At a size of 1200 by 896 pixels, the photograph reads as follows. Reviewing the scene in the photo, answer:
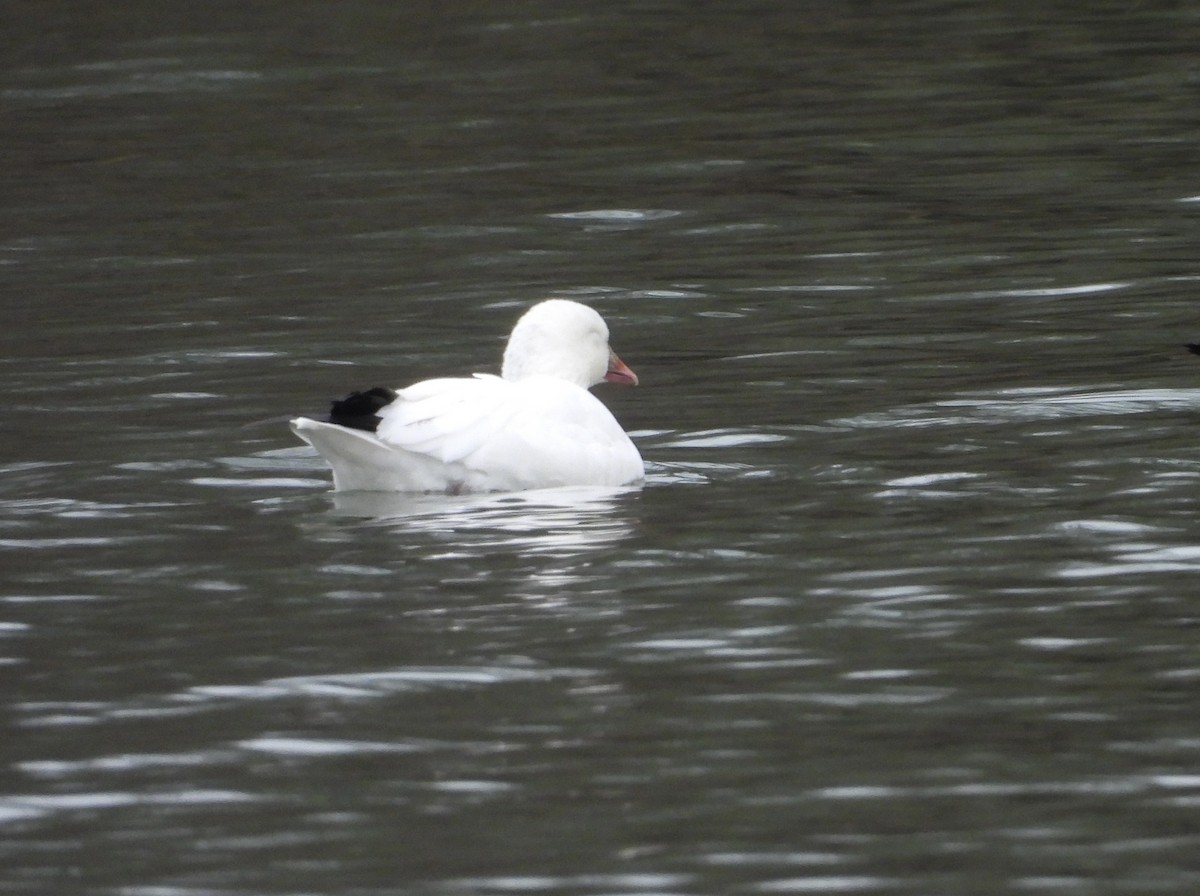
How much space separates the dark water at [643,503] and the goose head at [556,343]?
1.73ft

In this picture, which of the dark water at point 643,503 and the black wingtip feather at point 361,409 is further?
the black wingtip feather at point 361,409

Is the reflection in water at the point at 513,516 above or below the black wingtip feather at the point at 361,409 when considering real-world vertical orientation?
below

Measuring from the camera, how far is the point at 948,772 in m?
6.16

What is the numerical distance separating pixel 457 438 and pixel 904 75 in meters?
13.3

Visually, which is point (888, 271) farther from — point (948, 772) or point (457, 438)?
point (948, 772)

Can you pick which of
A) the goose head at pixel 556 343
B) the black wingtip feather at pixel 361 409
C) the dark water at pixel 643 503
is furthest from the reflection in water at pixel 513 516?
the goose head at pixel 556 343

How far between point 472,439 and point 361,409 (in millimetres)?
442

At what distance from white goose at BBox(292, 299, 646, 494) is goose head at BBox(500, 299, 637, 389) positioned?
1.82 feet

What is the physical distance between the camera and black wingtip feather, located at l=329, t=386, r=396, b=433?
9.45m

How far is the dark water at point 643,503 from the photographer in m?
5.95

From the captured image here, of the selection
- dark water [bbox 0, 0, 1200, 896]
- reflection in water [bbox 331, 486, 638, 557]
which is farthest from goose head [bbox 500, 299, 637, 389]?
reflection in water [bbox 331, 486, 638, 557]

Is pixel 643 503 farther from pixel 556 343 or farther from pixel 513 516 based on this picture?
pixel 556 343

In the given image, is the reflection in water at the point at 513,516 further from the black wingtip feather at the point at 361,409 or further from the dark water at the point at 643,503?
the black wingtip feather at the point at 361,409

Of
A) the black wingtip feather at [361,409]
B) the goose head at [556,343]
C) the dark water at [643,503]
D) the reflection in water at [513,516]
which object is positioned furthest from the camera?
the goose head at [556,343]
